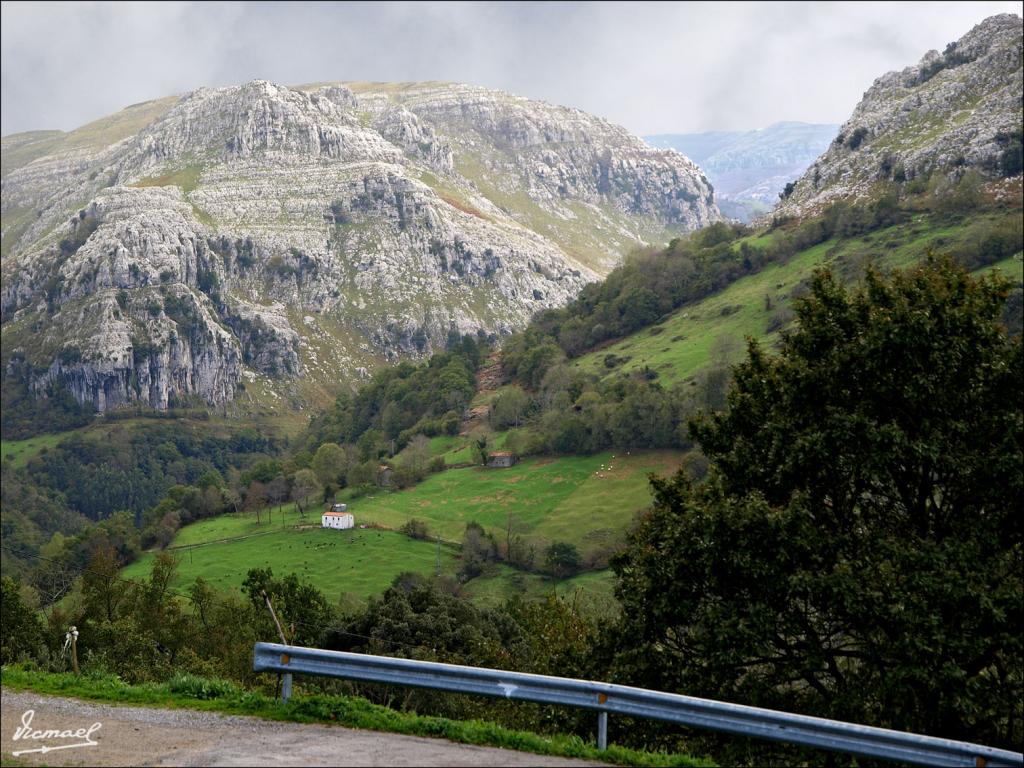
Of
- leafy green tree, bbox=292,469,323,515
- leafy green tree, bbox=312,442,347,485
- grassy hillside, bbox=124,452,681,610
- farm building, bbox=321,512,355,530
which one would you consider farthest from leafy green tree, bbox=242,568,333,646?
leafy green tree, bbox=312,442,347,485

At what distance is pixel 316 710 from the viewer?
1370 centimetres

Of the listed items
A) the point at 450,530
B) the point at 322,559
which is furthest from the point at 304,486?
the point at 450,530

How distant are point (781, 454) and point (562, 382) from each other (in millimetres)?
155634

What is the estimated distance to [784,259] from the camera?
192625 millimetres

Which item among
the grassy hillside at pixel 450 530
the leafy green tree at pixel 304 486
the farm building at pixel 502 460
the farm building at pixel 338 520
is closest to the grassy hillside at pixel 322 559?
the grassy hillside at pixel 450 530

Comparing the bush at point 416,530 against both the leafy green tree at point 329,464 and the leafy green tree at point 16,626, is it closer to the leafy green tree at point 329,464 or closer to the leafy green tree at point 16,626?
the leafy green tree at point 329,464

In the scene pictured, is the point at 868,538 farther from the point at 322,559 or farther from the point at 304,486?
the point at 304,486

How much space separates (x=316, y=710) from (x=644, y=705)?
211 inches

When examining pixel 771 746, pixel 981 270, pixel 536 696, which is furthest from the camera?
pixel 981 270

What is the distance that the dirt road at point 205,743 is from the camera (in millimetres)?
11688

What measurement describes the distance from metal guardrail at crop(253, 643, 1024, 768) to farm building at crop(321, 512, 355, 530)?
12747cm

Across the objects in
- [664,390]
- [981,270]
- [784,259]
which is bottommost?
[664,390]

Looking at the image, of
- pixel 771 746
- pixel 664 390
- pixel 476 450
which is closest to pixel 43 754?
pixel 771 746

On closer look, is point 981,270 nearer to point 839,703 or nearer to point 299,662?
point 839,703
